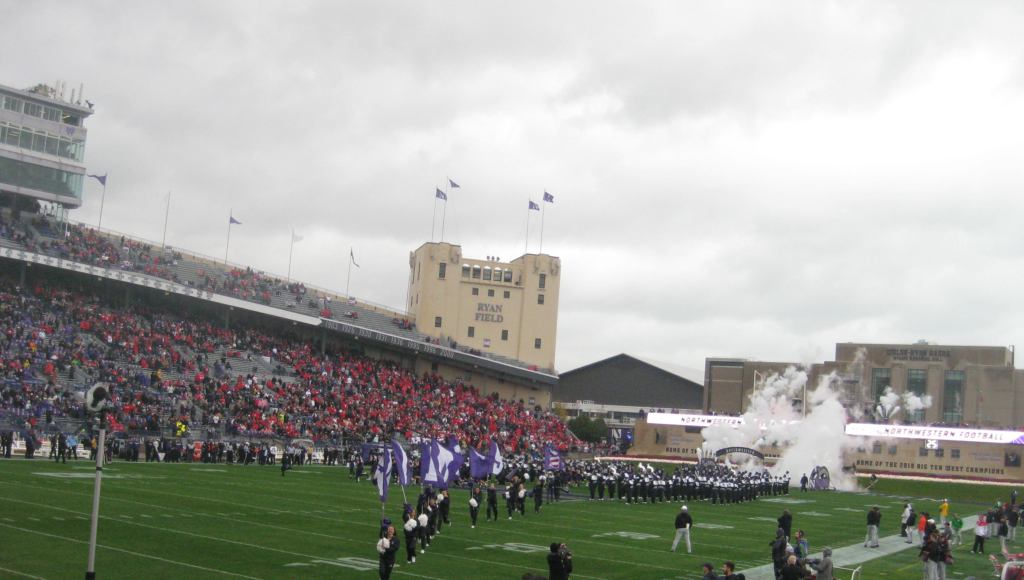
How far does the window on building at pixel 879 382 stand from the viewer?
75438mm

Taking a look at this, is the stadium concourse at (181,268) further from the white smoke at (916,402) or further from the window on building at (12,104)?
the white smoke at (916,402)

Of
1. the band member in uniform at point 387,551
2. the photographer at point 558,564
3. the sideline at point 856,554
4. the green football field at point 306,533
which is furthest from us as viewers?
the sideline at point 856,554

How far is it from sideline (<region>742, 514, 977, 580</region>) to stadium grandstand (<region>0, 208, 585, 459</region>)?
30.6 meters

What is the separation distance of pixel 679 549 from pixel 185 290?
134 feet

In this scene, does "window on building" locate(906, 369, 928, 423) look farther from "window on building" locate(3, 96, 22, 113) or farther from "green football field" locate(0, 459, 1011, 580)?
"window on building" locate(3, 96, 22, 113)

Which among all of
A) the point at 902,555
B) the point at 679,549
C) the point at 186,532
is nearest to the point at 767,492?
the point at 902,555

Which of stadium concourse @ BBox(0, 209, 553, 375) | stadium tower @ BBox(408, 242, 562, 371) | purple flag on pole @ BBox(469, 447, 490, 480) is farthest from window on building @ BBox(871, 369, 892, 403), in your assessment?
purple flag on pole @ BBox(469, 447, 490, 480)

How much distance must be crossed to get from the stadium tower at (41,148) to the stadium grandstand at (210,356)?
1596 mm

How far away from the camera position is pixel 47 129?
5522 centimetres

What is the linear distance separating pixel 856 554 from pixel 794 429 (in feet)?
141

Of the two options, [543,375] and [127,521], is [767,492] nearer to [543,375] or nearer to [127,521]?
[543,375]

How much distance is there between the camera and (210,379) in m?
50.1

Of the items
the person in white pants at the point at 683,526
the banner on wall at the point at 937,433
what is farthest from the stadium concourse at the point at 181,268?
the person in white pants at the point at 683,526

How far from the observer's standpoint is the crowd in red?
43.9 metres
